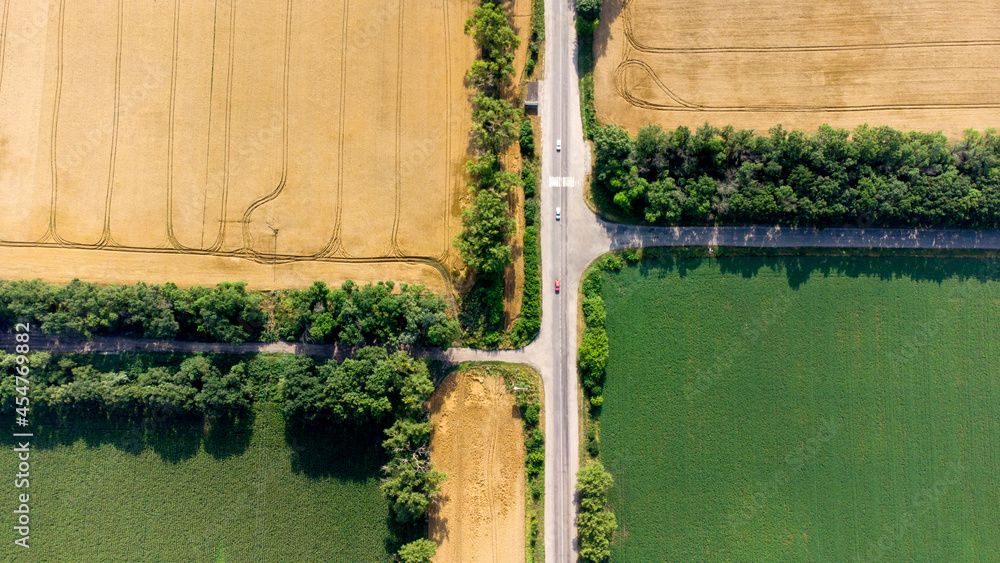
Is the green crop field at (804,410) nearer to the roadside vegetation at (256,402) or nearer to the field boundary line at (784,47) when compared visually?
the roadside vegetation at (256,402)

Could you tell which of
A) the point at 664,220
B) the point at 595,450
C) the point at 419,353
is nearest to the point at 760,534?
the point at 595,450

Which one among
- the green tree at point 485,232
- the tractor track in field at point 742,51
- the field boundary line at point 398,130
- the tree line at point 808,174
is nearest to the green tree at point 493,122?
the green tree at point 485,232

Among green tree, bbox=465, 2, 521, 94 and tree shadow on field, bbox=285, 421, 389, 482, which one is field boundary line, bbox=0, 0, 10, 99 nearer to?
tree shadow on field, bbox=285, 421, 389, 482

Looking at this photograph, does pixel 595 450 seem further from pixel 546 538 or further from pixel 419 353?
pixel 419 353

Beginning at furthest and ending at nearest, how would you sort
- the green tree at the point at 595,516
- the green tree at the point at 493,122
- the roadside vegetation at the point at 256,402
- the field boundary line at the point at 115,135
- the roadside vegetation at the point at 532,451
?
the field boundary line at the point at 115,135
the roadside vegetation at the point at 532,451
the green tree at the point at 493,122
the roadside vegetation at the point at 256,402
the green tree at the point at 595,516

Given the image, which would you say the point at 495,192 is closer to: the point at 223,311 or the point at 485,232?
the point at 485,232

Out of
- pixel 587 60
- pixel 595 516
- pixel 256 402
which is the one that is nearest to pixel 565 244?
pixel 587 60
